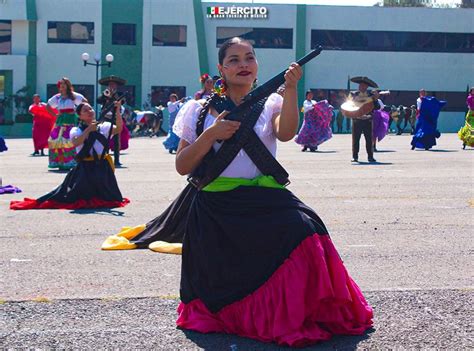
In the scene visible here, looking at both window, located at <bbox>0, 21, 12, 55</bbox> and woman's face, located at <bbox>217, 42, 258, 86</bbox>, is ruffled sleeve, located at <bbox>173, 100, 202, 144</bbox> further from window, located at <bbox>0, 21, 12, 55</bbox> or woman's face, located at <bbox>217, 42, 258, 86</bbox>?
window, located at <bbox>0, 21, 12, 55</bbox>

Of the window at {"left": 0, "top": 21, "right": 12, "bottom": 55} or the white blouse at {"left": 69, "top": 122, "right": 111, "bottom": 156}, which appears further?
the window at {"left": 0, "top": 21, "right": 12, "bottom": 55}

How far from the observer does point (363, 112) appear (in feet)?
68.2

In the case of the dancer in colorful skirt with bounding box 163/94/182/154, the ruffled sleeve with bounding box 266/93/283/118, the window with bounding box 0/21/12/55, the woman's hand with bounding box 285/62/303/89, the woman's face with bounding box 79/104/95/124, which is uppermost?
the window with bounding box 0/21/12/55

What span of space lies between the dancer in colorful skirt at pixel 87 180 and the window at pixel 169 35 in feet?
131

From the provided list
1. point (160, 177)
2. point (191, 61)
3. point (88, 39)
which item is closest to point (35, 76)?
point (88, 39)

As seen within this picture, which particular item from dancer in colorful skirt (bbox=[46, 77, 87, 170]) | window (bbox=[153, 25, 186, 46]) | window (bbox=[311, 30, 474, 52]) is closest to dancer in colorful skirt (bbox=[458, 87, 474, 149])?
dancer in colorful skirt (bbox=[46, 77, 87, 170])

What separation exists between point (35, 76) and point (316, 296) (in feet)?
156

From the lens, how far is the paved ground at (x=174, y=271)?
5078 mm

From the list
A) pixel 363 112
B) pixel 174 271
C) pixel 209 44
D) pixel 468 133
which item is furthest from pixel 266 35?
pixel 174 271

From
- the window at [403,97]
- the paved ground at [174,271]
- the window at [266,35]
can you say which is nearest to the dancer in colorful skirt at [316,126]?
the paved ground at [174,271]

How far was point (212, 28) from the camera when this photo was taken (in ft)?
172

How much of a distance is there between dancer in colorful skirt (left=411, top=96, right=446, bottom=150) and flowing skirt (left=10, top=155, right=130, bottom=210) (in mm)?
15933

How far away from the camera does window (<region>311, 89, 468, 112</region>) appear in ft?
174

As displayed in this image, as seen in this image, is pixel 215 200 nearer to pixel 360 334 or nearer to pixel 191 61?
pixel 360 334
